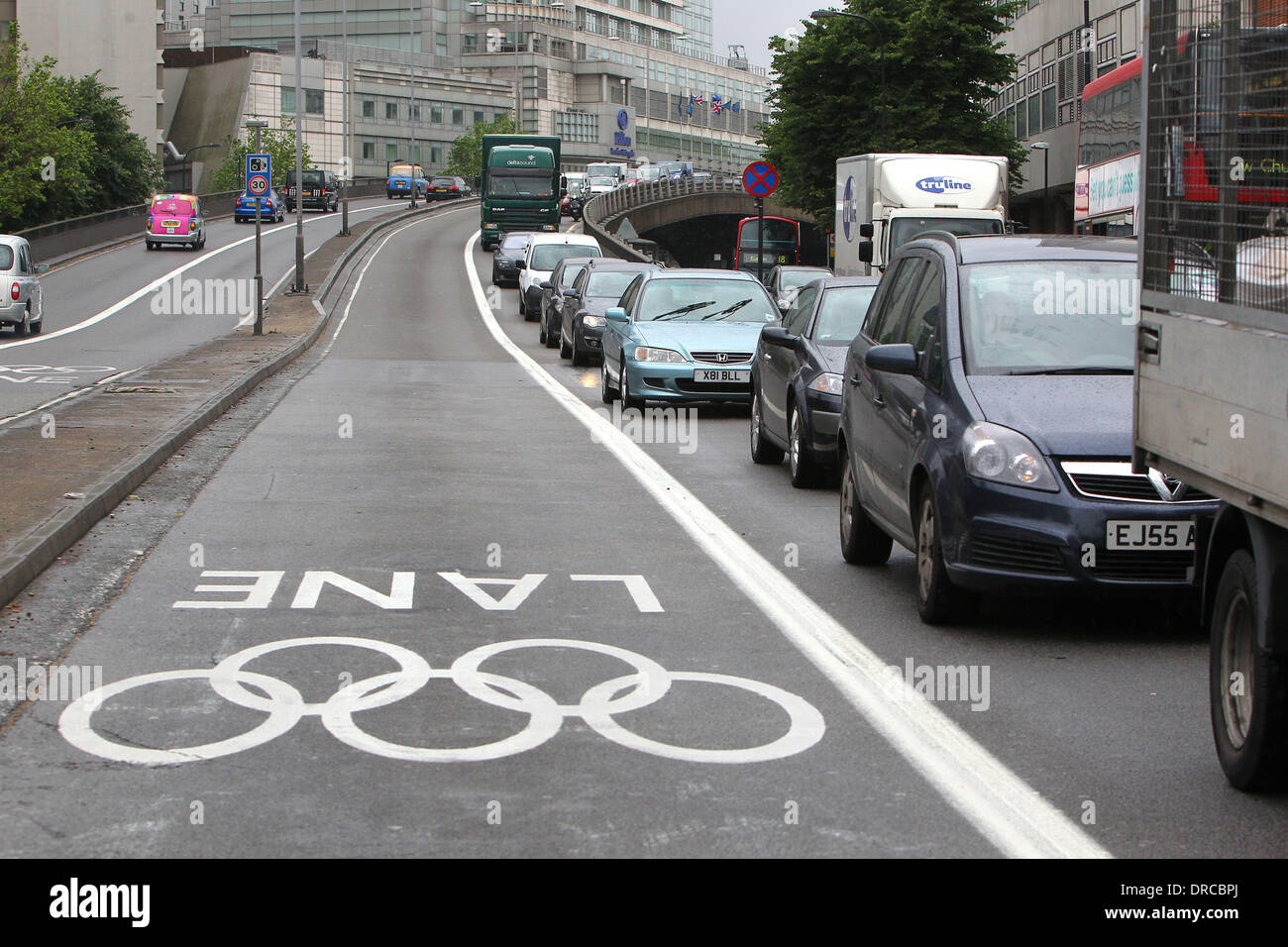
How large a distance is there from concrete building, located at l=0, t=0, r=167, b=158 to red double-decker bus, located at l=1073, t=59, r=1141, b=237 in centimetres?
7773

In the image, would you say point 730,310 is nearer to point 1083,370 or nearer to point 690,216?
point 1083,370

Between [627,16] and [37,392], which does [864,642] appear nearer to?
[37,392]

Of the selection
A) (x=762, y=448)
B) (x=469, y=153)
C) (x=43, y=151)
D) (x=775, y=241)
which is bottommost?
(x=762, y=448)

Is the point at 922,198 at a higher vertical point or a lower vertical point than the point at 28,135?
lower

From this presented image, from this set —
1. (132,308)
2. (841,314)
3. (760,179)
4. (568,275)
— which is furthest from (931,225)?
(132,308)

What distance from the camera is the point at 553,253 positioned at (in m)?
41.1

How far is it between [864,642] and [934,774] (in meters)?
2.04

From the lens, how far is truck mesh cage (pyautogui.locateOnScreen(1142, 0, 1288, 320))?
15.8 ft

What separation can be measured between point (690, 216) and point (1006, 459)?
8417cm

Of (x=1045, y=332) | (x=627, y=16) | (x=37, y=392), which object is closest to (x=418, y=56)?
(x=627, y=16)

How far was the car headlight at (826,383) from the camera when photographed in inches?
483

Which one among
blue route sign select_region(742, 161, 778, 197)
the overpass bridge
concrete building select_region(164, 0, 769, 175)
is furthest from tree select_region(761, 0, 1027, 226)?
concrete building select_region(164, 0, 769, 175)

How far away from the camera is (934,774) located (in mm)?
5336
